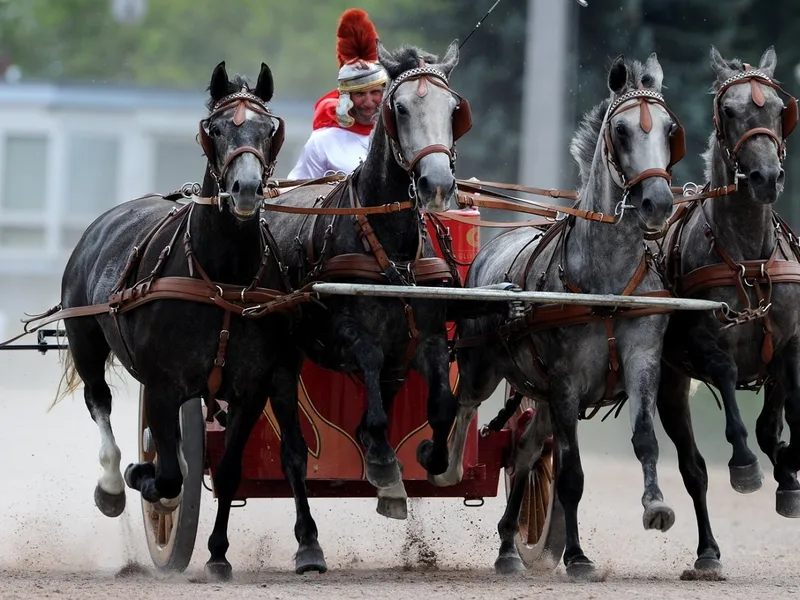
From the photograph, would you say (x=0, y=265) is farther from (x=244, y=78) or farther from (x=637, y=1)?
(x=244, y=78)

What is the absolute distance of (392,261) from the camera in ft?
19.0

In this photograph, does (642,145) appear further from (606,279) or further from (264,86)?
(264,86)

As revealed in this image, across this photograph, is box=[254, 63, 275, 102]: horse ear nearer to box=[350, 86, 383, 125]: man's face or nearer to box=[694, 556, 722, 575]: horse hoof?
box=[350, 86, 383, 125]: man's face

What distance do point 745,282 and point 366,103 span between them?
1.90 metres

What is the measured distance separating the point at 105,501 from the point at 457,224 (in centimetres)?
190

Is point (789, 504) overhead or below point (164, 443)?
below

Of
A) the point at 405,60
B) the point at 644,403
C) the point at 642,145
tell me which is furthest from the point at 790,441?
the point at 405,60

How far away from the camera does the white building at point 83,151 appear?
22219 millimetres

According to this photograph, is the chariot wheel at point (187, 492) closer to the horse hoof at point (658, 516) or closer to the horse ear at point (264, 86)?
the horse ear at point (264, 86)

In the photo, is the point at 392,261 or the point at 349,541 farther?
the point at 349,541

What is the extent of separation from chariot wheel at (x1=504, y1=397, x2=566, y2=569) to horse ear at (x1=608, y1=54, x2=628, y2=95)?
1.66 meters

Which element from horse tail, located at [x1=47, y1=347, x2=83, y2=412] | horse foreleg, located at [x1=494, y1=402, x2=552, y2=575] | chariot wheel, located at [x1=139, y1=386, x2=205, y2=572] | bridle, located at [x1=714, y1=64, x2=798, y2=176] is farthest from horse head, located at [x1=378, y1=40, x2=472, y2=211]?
horse tail, located at [x1=47, y1=347, x2=83, y2=412]

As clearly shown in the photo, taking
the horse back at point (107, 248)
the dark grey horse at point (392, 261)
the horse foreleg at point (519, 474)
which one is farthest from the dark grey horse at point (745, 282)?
the horse back at point (107, 248)

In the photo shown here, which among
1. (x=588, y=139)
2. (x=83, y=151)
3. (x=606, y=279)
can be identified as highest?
A: (x=83, y=151)
